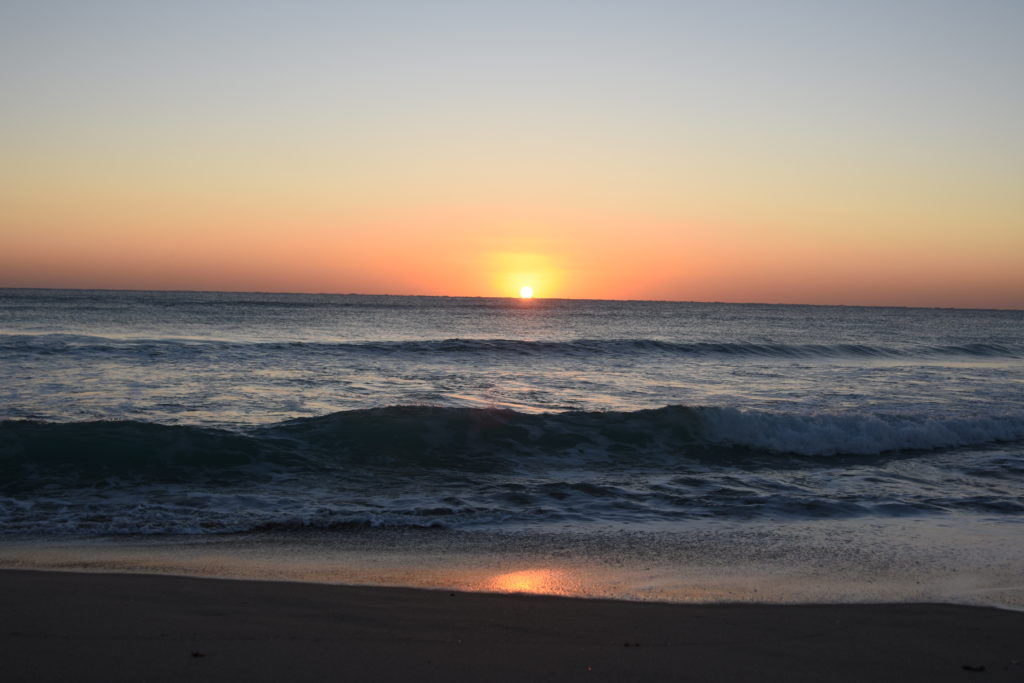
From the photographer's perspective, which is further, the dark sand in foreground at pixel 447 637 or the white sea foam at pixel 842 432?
the white sea foam at pixel 842 432

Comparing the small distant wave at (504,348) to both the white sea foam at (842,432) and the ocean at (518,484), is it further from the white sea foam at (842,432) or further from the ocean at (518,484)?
the white sea foam at (842,432)

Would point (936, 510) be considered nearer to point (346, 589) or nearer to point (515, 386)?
point (346, 589)

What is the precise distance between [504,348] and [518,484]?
2152cm

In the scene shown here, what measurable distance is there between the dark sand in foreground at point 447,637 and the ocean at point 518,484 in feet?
1.30

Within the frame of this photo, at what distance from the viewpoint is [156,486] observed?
27.4 feet

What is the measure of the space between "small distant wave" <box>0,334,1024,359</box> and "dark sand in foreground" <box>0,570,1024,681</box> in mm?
20573

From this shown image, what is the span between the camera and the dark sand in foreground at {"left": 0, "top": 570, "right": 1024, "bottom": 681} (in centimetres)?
373

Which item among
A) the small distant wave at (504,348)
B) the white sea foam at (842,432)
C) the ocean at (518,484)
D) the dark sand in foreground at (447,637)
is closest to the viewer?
the dark sand in foreground at (447,637)

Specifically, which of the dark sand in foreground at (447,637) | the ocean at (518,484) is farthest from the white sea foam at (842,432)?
the dark sand in foreground at (447,637)

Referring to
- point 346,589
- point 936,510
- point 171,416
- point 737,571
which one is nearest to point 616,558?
point 737,571

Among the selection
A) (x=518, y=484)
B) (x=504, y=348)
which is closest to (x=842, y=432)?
(x=518, y=484)

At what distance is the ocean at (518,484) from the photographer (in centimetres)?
561

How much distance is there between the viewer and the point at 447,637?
13.8ft

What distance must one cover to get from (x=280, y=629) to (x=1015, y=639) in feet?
13.5
